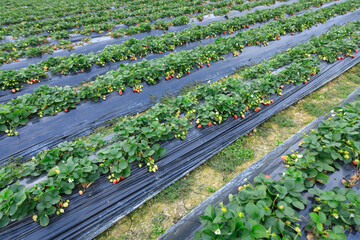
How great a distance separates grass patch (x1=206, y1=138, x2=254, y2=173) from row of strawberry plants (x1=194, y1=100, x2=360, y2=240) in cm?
117

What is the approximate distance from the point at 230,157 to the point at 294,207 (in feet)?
5.60

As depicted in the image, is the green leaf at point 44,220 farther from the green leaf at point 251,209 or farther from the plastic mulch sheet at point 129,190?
the green leaf at point 251,209

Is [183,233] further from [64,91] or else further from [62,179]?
[64,91]

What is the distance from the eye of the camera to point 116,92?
5230 millimetres

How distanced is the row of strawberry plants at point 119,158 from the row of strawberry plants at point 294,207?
5.32 feet

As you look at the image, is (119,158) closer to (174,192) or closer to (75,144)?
(75,144)

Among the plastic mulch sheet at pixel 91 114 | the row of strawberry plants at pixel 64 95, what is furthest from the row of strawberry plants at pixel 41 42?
the plastic mulch sheet at pixel 91 114

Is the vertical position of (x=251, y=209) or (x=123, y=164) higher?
(x=251, y=209)

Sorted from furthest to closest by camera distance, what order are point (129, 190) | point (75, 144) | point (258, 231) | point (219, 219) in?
point (75, 144) → point (129, 190) → point (219, 219) → point (258, 231)

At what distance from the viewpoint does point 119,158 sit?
3.17 metres

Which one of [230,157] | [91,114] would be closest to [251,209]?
[230,157]

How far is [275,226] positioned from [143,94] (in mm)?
4406

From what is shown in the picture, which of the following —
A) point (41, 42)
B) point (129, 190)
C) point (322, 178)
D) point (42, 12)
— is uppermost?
point (42, 12)

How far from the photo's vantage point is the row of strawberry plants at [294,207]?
76.1 inches
